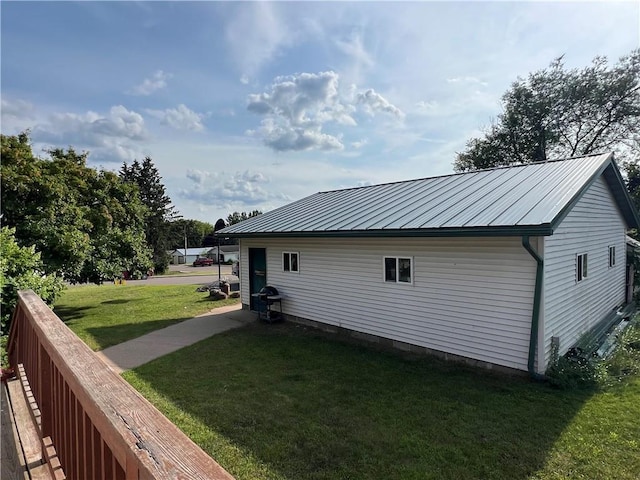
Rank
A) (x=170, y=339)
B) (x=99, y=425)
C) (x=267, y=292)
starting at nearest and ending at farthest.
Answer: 1. (x=99, y=425)
2. (x=170, y=339)
3. (x=267, y=292)

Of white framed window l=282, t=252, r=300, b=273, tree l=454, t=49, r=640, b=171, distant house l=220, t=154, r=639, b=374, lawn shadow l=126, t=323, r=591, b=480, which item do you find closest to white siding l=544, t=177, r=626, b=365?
distant house l=220, t=154, r=639, b=374

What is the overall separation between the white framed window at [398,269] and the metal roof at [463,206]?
86 cm

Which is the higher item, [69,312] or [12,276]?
[12,276]

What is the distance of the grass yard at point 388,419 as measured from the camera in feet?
12.8

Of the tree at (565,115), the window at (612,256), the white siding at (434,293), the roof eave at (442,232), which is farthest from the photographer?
the tree at (565,115)

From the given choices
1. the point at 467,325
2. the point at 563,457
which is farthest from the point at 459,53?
the point at 563,457

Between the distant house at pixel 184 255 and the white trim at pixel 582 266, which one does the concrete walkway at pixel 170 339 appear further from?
the distant house at pixel 184 255

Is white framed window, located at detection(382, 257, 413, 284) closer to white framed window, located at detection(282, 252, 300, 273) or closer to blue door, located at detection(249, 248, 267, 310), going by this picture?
white framed window, located at detection(282, 252, 300, 273)

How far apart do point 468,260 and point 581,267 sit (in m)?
3.20

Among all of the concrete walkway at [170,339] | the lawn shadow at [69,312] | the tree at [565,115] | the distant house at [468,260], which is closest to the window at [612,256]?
the distant house at [468,260]

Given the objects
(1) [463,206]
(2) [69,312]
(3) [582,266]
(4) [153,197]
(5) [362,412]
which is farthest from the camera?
(4) [153,197]

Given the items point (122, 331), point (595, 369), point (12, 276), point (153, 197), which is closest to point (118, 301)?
point (122, 331)

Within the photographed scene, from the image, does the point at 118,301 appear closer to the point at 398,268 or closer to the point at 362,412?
the point at 398,268

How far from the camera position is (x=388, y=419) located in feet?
16.0
